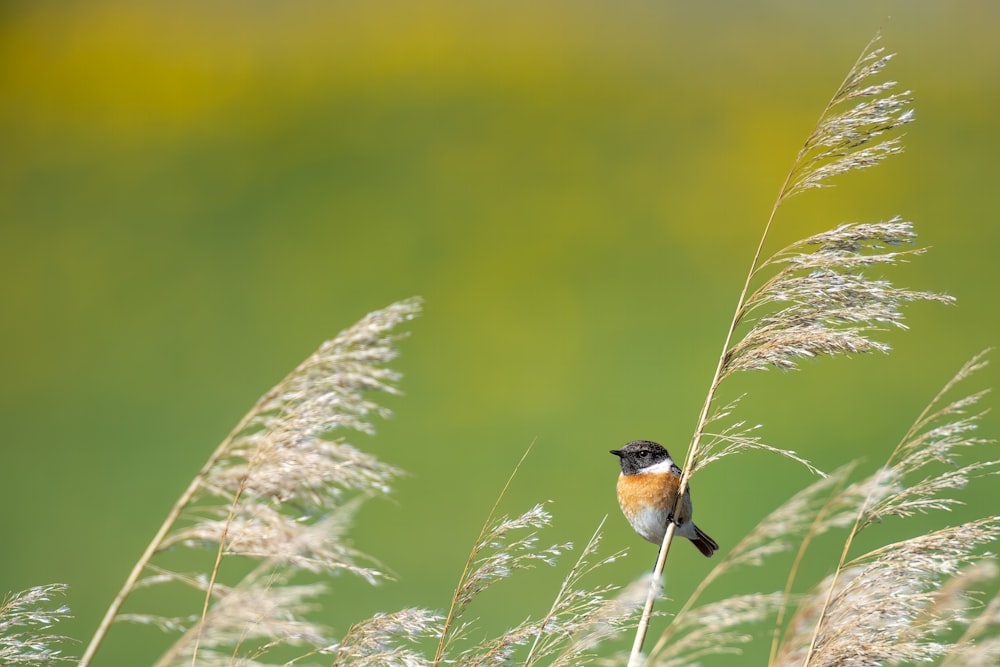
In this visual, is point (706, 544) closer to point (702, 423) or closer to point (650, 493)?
point (650, 493)

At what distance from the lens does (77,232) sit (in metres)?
6.02

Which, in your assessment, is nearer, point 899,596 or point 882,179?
point 899,596

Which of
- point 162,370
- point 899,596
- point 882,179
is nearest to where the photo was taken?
point 899,596

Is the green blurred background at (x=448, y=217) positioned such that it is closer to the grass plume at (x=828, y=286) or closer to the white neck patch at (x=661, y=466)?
the white neck patch at (x=661, y=466)

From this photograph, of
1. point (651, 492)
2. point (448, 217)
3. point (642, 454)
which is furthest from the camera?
point (448, 217)

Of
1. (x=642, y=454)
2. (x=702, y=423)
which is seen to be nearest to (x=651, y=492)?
(x=642, y=454)

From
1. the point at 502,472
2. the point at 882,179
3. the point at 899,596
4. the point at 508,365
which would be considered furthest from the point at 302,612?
the point at 882,179

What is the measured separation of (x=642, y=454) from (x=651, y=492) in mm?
127

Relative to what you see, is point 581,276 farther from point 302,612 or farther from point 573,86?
point 302,612

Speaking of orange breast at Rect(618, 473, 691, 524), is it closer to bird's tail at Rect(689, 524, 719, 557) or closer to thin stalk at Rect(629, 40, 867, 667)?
bird's tail at Rect(689, 524, 719, 557)

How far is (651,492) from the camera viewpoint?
1749 millimetres

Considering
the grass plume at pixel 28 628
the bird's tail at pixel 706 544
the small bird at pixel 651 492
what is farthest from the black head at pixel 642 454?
the grass plume at pixel 28 628

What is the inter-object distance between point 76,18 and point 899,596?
6.68 metres

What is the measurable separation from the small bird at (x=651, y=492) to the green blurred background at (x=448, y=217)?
338 centimetres
